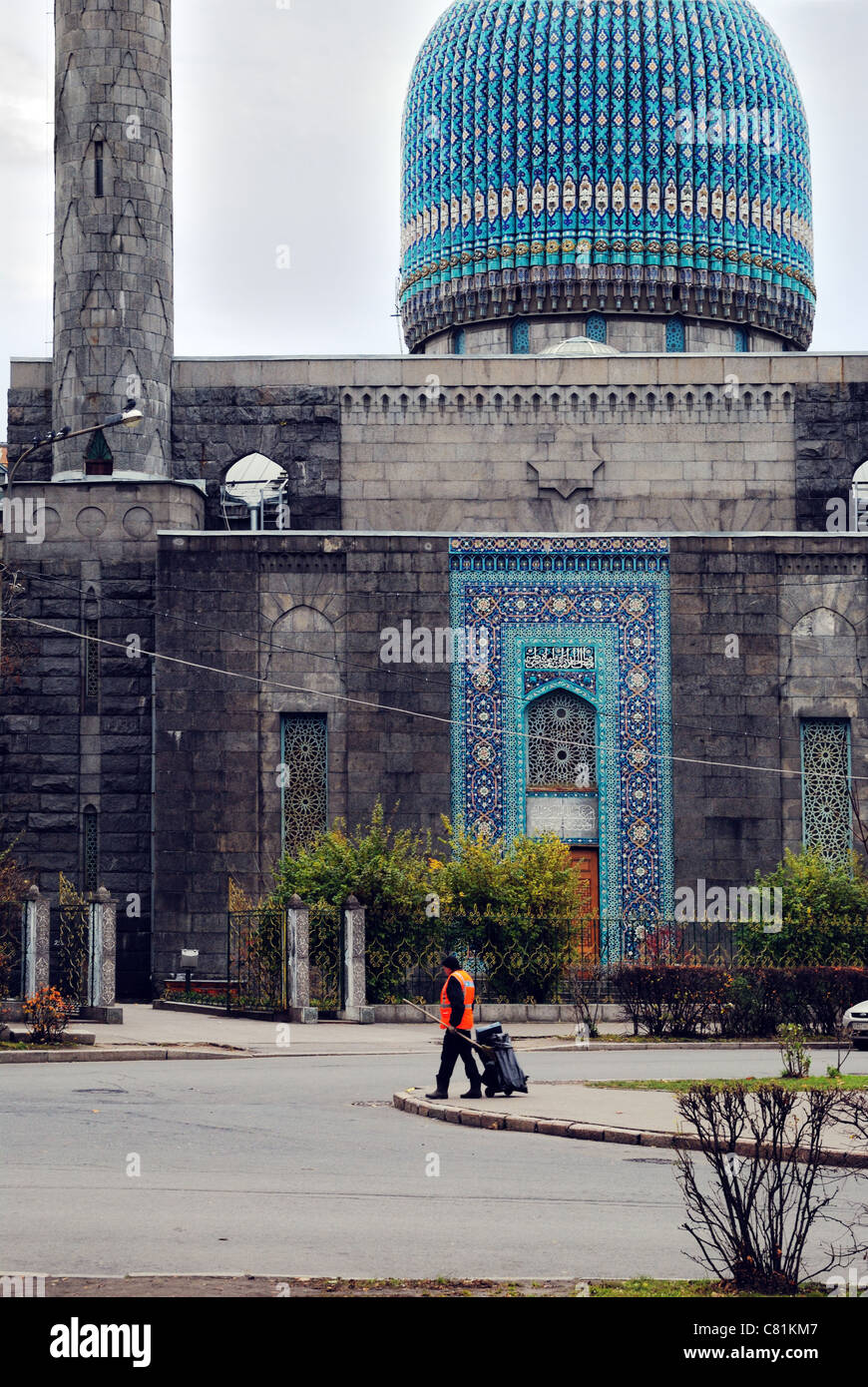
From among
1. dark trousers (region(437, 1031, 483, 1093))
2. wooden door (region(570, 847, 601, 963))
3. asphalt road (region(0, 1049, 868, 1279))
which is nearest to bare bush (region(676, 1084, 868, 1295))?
asphalt road (region(0, 1049, 868, 1279))

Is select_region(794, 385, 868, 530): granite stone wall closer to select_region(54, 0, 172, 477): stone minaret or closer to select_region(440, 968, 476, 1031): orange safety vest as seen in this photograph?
select_region(54, 0, 172, 477): stone minaret

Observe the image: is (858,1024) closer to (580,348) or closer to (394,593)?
(394,593)

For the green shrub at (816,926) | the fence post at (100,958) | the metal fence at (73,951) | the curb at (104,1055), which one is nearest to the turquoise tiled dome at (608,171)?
the green shrub at (816,926)

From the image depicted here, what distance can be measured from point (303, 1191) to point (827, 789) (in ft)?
69.2

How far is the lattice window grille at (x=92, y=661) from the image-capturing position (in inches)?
1239

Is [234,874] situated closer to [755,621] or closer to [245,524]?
[245,524]

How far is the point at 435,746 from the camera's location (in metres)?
31.3

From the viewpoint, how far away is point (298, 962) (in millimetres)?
26703

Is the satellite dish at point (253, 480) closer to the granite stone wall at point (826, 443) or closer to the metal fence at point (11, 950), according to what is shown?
the granite stone wall at point (826, 443)

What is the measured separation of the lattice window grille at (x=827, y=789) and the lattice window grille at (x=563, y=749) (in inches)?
130

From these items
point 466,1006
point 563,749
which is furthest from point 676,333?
point 466,1006

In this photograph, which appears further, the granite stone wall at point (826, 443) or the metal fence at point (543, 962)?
the granite stone wall at point (826, 443)

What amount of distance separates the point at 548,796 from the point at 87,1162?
64.5ft

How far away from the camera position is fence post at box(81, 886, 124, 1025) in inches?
1045
